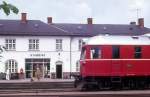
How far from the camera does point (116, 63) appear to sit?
2844 cm

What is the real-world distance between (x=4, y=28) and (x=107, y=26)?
16.5 m

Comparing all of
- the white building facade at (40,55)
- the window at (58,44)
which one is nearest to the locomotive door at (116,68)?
the white building facade at (40,55)

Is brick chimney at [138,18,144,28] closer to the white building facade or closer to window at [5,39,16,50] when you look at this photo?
the white building facade

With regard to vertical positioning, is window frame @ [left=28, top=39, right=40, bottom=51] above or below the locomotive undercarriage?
above

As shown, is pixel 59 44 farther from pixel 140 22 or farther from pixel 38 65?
pixel 140 22

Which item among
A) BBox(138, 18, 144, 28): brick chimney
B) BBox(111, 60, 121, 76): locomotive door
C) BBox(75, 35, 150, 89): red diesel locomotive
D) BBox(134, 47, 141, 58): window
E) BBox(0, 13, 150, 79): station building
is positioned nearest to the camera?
BBox(75, 35, 150, 89): red diesel locomotive

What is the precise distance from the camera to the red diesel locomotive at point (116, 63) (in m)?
28.1

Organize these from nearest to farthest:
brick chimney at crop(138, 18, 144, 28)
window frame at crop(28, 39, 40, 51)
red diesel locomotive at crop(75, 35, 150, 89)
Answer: red diesel locomotive at crop(75, 35, 150, 89), window frame at crop(28, 39, 40, 51), brick chimney at crop(138, 18, 144, 28)

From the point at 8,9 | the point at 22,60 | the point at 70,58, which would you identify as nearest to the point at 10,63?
the point at 22,60

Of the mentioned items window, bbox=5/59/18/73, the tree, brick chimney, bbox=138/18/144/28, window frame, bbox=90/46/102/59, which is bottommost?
window, bbox=5/59/18/73

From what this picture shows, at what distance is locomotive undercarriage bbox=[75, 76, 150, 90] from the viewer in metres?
27.7

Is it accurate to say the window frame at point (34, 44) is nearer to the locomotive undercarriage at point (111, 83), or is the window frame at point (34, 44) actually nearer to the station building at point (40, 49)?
the station building at point (40, 49)

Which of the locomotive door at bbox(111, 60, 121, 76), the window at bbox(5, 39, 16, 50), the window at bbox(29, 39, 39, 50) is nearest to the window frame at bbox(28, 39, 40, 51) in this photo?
the window at bbox(29, 39, 39, 50)

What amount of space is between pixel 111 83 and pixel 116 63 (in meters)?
1.21
